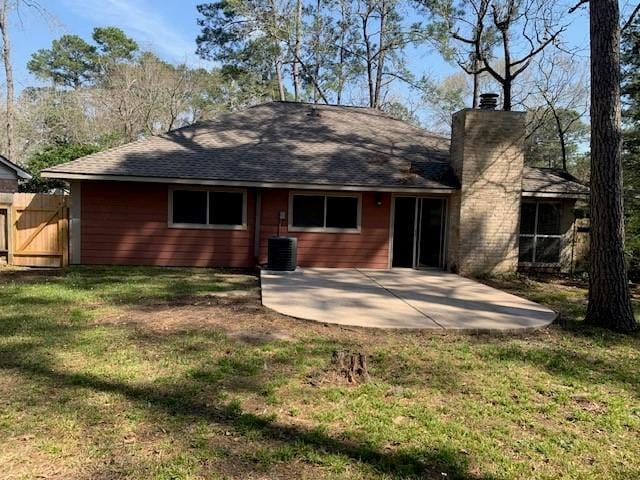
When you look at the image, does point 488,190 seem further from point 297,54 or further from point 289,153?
point 297,54

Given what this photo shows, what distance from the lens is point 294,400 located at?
4.06m

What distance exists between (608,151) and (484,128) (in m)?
5.21

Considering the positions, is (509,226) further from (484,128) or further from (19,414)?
(19,414)

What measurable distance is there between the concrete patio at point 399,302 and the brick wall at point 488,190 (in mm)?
1243

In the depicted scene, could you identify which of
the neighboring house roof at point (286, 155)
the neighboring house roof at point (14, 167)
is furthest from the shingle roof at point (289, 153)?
the neighboring house roof at point (14, 167)

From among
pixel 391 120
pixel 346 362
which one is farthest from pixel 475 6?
pixel 346 362

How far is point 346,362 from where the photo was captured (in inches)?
184

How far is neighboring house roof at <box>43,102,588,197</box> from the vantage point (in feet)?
37.3

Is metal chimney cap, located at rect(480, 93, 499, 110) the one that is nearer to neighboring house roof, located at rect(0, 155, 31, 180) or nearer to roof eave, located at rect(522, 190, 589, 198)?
roof eave, located at rect(522, 190, 589, 198)

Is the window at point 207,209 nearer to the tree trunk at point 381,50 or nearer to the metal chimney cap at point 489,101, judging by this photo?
the metal chimney cap at point 489,101

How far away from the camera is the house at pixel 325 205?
1157cm

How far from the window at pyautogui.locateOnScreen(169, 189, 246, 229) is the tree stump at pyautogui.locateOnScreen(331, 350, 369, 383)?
778 centimetres

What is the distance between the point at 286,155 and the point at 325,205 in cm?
180

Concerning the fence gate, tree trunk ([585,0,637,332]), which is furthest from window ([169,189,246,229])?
tree trunk ([585,0,637,332])
